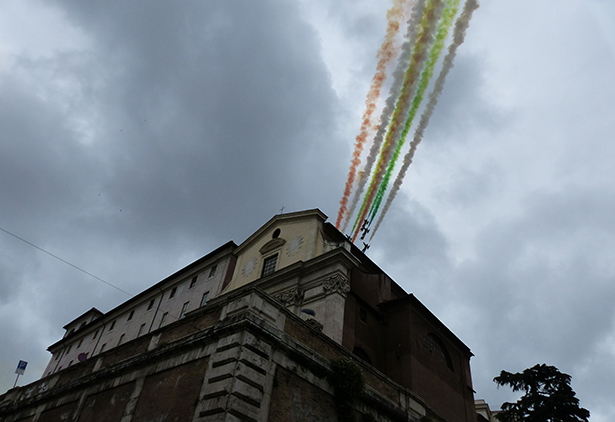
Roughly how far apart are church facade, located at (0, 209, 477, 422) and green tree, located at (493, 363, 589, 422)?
310 inches

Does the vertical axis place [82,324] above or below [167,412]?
above

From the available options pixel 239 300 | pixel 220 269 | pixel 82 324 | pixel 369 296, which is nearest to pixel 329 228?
pixel 369 296

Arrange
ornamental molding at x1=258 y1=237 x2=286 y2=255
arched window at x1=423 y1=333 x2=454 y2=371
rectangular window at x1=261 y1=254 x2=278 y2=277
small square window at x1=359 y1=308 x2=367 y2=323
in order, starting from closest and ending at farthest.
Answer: small square window at x1=359 y1=308 x2=367 y2=323
arched window at x1=423 y1=333 x2=454 y2=371
rectangular window at x1=261 y1=254 x2=278 y2=277
ornamental molding at x1=258 y1=237 x2=286 y2=255

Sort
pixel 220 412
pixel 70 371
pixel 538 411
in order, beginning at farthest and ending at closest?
pixel 538 411 → pixel 70 371 → pixel 220 412

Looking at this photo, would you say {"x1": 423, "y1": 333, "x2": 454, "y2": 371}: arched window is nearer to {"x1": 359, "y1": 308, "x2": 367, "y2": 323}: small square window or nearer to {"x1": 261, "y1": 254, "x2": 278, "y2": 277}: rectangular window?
{"x1": 359, "y1": 308, "x2": 367, "y2": 323}: small square window

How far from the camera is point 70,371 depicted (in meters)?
21.0

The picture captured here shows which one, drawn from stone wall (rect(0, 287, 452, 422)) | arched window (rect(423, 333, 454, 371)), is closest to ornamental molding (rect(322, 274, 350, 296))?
arched window (rect(423, 333, 454, 371))

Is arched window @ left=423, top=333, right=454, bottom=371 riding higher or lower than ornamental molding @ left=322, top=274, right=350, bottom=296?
lower

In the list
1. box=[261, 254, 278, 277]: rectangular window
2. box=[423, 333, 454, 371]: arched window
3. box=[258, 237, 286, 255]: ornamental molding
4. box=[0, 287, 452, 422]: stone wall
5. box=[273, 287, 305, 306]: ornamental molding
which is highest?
box=[258, 237, 286, 255]: ornamental molding

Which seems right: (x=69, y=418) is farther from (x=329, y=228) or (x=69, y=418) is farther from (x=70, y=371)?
(x=329, y=228)

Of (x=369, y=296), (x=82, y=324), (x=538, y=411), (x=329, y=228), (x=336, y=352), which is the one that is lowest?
(x=336, y=352)

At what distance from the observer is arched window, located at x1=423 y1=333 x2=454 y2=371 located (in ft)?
88.0

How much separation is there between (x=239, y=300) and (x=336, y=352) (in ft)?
15.2

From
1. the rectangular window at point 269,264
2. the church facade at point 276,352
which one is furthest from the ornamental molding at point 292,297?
the rectangular window at point 269,264
